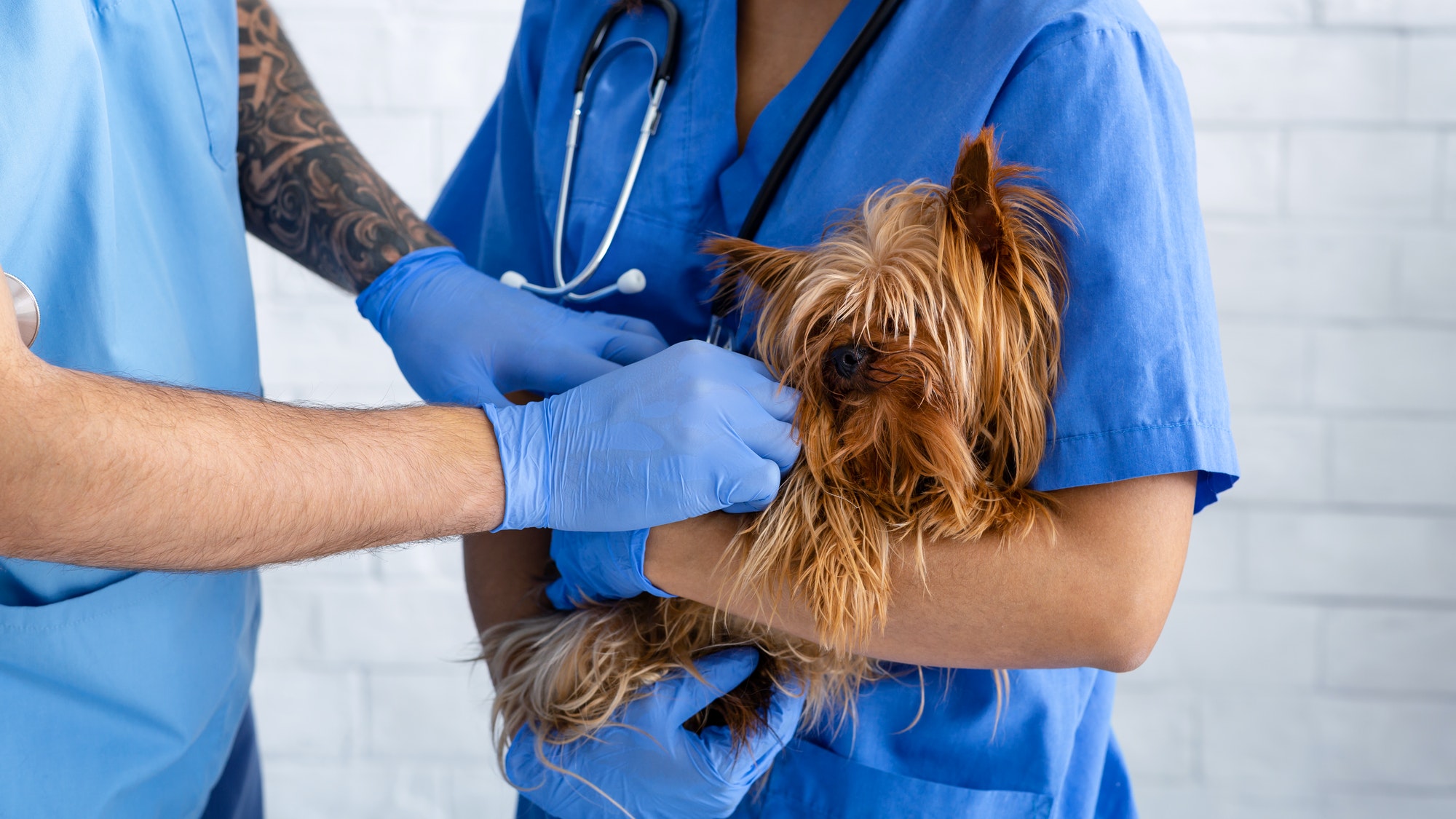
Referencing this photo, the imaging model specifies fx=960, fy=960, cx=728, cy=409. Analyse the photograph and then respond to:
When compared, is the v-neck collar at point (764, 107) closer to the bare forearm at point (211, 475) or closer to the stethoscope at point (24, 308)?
the bare forearm at point (211, 475)

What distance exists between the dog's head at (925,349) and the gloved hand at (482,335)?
20 centimetres

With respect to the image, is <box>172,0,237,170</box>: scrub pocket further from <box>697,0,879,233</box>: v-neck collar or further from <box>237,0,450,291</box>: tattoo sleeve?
<box>697,0,879,233</box>: v-neck collar

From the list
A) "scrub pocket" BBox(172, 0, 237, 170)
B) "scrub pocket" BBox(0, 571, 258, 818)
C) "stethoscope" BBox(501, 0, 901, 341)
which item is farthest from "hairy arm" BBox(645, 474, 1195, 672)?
"scrub pocket" BBox(172, 0, 237, 170)

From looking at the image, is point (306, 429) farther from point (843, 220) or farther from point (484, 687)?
point (484, 687)

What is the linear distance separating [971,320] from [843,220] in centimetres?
19

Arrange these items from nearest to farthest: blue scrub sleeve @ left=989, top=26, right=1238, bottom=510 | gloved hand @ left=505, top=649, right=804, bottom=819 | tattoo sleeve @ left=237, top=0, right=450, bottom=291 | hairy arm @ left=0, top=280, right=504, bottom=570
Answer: hairy arm @ left=0, top=280, right=504, bottom=570 → blue scrub sleeve @ left=989, top=26, right=1238, bottom=510 → gloved hand @ left=505, top=649, right=804, bottom=819 → tattoo sleeve @ left=237, top=0, right=450, bottom=291

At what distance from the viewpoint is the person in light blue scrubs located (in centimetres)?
71

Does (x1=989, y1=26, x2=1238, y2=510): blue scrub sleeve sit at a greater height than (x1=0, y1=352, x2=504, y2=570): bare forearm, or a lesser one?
greater

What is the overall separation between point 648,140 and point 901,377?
44 centimetres

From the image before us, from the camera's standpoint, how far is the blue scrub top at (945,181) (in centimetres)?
77

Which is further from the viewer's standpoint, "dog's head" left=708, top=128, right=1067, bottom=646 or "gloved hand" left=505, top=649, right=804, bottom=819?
"gloved hand" left=505, top=649, right=804, bottom=819

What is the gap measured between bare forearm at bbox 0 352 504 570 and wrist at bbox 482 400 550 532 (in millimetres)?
12

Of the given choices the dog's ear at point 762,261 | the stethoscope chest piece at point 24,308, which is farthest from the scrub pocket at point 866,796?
the stethoscope chest piece at point 24,308

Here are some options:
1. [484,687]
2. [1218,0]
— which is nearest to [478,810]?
[484,687]
